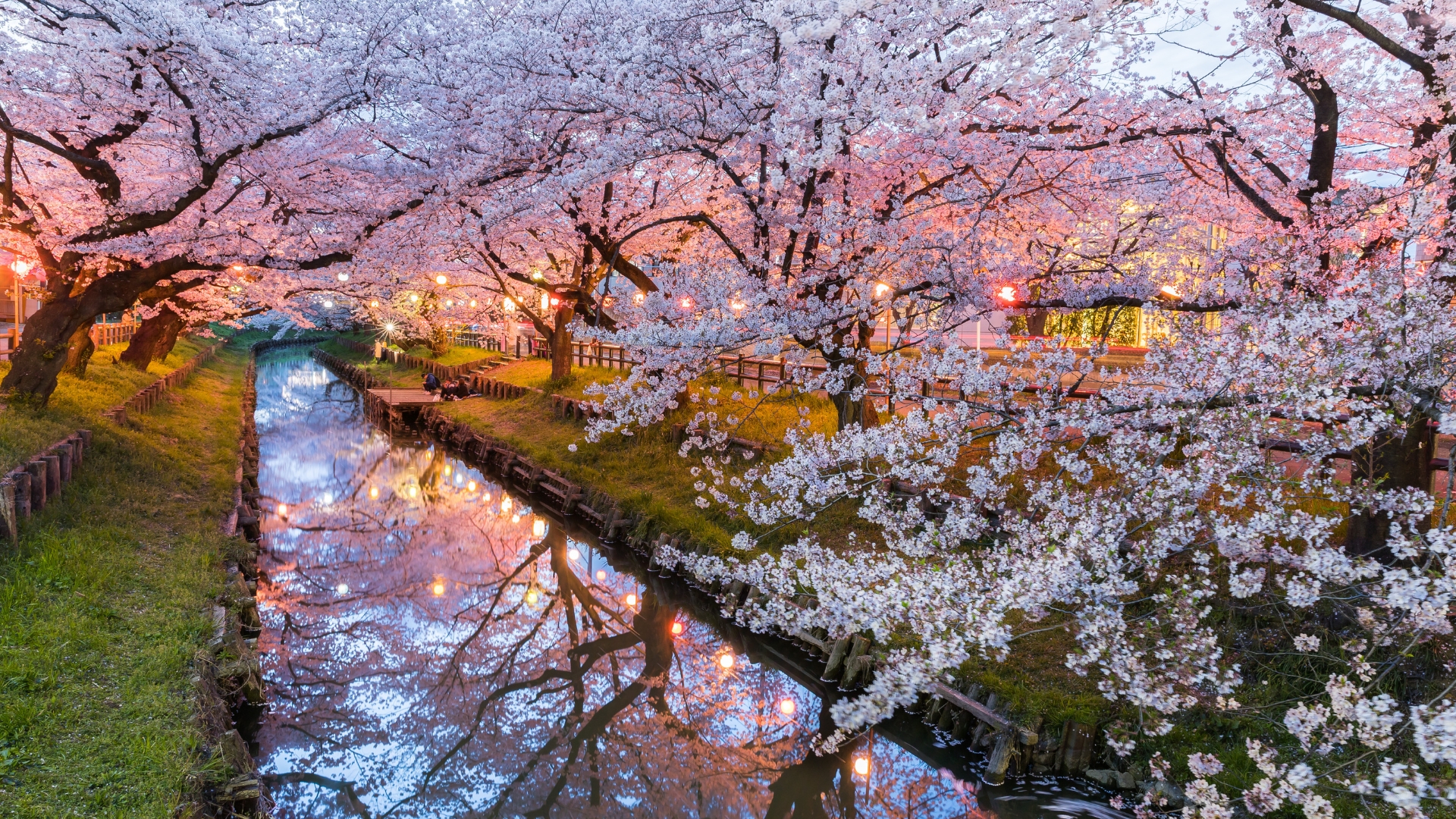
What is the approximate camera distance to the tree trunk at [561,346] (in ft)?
75.9

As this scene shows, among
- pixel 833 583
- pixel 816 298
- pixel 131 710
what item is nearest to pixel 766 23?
pixel 816 298

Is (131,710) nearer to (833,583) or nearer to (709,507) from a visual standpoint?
(833,583)

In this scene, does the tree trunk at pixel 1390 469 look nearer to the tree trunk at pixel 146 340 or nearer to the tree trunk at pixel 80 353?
the tree trunk at pixel 80 353

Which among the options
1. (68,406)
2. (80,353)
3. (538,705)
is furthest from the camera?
(80,353)

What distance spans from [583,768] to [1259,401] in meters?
6.13

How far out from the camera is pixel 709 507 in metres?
12.6

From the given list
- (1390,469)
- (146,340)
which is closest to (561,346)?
(146,340)

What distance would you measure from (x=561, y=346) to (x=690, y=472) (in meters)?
10.6

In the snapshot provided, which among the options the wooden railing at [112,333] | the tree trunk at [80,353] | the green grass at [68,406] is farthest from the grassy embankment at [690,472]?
the wooden railing at [112,333]

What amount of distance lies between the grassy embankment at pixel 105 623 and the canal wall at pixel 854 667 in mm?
4838

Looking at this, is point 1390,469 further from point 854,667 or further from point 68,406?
point 68,406

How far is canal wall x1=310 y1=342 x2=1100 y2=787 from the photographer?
706 centimetres

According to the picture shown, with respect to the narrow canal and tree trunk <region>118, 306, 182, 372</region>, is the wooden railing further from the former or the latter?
the narrow canal

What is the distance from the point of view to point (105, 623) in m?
7.12
